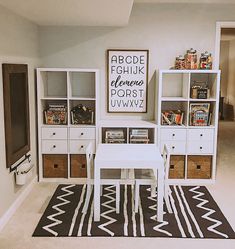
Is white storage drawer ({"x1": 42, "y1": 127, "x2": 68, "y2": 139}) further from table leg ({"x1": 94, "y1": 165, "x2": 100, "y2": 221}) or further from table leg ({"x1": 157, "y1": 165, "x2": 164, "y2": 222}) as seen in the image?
table leg ({"x1": 157, "y1": 165, "x2": 164, "y2": 222})

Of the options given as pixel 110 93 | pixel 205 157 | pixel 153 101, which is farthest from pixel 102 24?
pixel 205 157

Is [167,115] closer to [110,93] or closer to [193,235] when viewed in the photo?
[110,93]

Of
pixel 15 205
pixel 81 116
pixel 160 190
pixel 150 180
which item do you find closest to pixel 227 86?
pixel 81 116

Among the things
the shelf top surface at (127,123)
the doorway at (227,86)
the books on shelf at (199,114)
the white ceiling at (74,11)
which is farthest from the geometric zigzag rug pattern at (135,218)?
the doorway at (227,86)

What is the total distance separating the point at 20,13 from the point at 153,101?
2.17 m

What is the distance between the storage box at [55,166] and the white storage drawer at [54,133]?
27cm

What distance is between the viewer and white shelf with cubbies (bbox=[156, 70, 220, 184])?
15.5ft

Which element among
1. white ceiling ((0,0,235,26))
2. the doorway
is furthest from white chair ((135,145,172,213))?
the doorway

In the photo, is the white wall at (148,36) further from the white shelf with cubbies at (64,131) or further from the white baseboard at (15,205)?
the white baseboard at (15,205)

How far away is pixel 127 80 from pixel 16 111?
1.79 meters

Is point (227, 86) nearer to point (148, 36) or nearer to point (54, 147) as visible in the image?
point (148, 36)

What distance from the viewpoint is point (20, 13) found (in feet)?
12.6

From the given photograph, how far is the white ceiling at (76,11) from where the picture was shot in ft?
10.5

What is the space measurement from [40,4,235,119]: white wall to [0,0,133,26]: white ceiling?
25 centimetres
